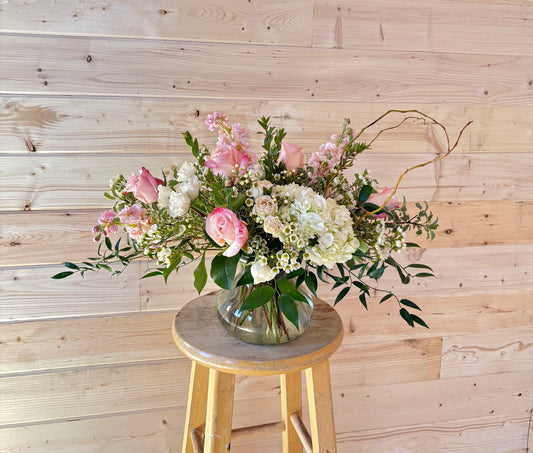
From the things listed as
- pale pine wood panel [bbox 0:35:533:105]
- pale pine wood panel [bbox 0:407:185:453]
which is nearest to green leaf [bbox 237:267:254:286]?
pale pine wood panel [bbox 0:35:533:105]

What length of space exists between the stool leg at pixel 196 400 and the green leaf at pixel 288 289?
1.23ft

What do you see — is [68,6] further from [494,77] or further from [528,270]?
[528,270]

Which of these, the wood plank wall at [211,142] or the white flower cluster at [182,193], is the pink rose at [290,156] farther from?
the wood plank wall at [211,142]

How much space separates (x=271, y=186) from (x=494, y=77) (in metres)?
0.89

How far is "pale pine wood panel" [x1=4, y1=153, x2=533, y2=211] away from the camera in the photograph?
3.58 ft

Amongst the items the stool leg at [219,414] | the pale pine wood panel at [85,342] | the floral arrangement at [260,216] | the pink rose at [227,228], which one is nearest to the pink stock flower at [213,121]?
the floral arrangement at [260,216]

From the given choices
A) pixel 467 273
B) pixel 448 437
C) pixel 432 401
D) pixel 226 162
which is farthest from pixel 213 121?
pixel 448 437

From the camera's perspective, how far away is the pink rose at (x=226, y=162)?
75cm

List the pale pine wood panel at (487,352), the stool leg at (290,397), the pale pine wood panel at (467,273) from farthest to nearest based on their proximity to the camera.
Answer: the pale pine wood panel at (487,352) < the pale pine wood panel at (467,273) < the stool leg at (290,397)

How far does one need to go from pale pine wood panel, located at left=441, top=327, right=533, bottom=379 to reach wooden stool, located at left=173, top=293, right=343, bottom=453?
1.93ft

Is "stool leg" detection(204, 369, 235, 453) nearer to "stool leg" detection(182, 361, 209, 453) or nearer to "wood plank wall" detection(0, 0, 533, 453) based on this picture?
"stool leg" detection(182, 361, 209, 453)

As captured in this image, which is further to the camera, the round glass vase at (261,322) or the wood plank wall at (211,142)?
the wood plank wall at (211,142)

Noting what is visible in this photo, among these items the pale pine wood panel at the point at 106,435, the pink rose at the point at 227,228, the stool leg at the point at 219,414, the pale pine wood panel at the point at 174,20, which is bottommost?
the pale pine wood panel at the point at 106,435

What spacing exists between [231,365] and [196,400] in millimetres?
318
